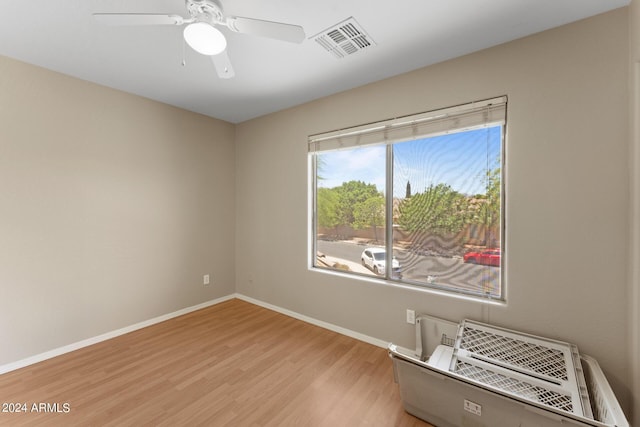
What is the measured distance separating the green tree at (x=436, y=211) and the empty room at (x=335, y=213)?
25mm

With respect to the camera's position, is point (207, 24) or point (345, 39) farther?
point (345, 39)

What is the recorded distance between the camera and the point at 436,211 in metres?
2.38

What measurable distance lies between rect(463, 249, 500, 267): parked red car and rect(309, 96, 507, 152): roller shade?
1.02 meters

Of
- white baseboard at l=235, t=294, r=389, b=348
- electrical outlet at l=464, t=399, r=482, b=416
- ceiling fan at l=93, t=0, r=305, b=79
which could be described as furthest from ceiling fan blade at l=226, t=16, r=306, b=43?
white baseboard at l=235, t=294, r=389, b=348

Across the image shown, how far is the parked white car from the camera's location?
8.63 ft

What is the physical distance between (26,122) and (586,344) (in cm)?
467

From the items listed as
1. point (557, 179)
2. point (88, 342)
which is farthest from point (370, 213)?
point (88, 342)

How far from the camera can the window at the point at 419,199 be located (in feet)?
7.00

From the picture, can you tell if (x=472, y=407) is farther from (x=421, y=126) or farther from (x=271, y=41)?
(x=271, y=41)

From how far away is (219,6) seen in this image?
1.51 meters

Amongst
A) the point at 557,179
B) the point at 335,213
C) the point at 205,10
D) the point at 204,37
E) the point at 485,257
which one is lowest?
the point at 485,257

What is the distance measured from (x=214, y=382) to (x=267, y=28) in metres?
2.49

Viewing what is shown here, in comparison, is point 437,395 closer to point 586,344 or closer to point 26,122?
point 586,344

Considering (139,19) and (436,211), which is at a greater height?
(139,19)
